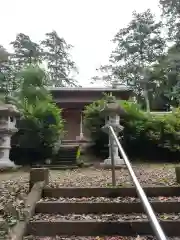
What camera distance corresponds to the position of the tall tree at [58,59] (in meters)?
27.3

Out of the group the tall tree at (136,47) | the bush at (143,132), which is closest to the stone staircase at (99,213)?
the bush at (143,132)

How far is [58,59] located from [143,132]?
17738 mm

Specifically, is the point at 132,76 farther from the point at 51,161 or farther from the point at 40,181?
the point at 40,181

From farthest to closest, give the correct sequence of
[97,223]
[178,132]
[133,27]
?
[133,27] → [178,132] → [97,223]

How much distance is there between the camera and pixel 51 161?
11.5 metres

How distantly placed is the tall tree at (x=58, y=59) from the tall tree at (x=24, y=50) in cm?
152

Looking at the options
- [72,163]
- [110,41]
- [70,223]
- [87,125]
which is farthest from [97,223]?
[110,41]

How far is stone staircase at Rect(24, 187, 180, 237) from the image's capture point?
3043mm

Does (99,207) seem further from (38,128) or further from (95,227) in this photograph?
(38,128)

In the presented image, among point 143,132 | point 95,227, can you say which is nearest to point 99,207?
point 95,227

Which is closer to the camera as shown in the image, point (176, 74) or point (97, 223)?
point (97, 223)

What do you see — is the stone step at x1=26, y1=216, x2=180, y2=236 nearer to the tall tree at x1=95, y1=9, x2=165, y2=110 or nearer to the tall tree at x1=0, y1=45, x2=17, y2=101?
the tall tree at x1=0, y1=45, x2=17, y2=101

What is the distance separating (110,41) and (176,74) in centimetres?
830

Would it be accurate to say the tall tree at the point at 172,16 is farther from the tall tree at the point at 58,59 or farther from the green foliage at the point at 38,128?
the green foliage at the point at 38,128
